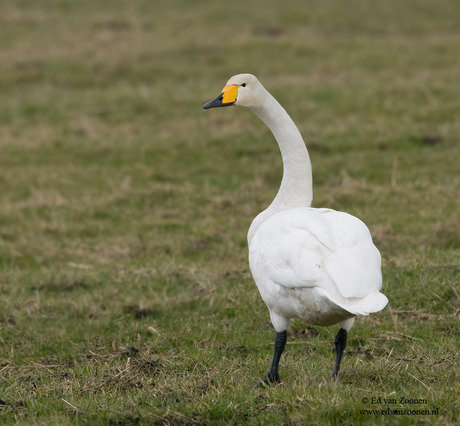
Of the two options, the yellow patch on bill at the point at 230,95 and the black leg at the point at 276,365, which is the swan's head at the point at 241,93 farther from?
the black leg at the point at 276,365

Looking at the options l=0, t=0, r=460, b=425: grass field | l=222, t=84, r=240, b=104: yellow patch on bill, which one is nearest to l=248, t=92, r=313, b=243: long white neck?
l=222, t=84, r=240, b=104: yellow patch on bill

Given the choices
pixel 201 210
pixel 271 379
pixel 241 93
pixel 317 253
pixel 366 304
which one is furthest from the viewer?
pixel 201 210

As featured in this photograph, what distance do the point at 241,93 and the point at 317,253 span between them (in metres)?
1.65

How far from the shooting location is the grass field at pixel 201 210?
4.71m

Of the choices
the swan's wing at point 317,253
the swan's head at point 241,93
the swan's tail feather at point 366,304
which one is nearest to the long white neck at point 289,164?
the swan's head at point 241,93

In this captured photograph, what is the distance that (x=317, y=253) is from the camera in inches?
182

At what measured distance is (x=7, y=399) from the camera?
186 inches

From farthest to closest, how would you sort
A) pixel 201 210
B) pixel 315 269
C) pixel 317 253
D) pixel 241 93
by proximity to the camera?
pixel 201 210, pixel 241 93, pixel 317 253, pixel 315 269

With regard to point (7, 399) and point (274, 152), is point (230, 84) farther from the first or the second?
point (274, 152)

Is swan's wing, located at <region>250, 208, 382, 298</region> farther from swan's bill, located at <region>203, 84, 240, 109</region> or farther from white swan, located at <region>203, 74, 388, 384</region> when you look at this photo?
swan's bill, located at <region>203, 84, 240, 109</region>

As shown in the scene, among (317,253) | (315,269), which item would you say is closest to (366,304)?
(315,269)

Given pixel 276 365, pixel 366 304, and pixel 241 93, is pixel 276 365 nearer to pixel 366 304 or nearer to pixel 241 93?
pixel 366 304

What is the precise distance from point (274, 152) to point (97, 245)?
4.25 m

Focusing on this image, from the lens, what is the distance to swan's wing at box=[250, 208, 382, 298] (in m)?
4.45
